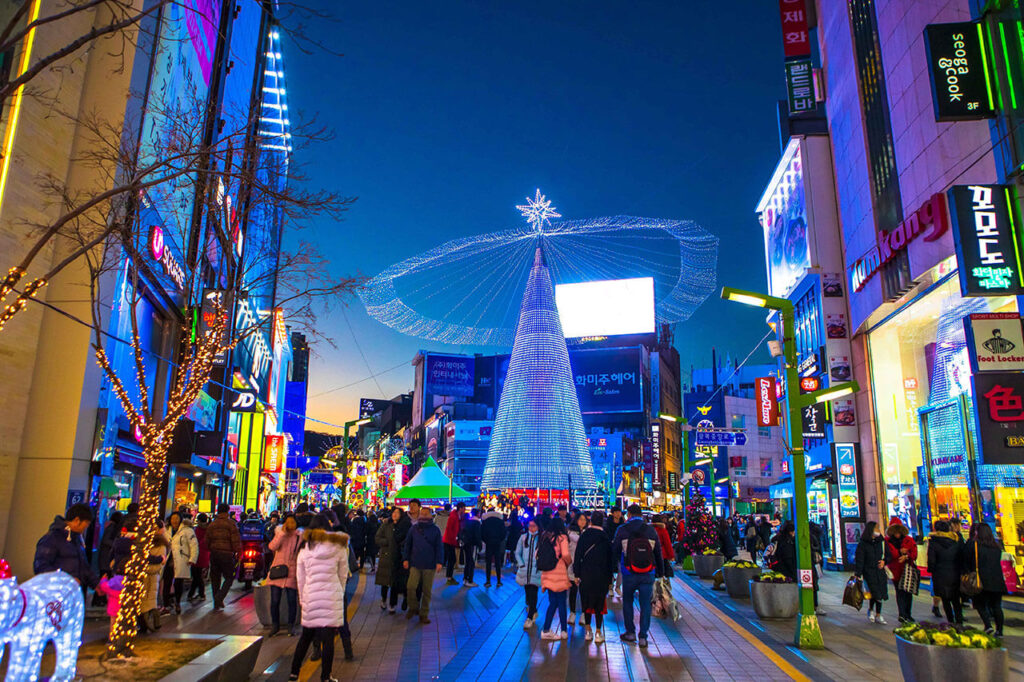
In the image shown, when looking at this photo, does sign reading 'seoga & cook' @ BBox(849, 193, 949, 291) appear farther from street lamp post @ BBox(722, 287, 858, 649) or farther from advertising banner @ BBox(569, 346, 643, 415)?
advertising banner @ BBox(569, 346, 643, 415)

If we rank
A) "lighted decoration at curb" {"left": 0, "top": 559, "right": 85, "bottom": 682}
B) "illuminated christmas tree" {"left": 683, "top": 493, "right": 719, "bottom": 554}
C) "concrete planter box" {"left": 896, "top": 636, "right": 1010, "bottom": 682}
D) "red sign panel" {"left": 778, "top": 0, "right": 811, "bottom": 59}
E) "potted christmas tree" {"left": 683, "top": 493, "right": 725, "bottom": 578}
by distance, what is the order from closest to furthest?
"lighted decoration at curb" {"left": 0, "top": 559, "right": 85, "bottom": 682}
"concrete planter box" {"left": 896, "top": 636, "right": 1010, "bottom": 682}
"potted christmas tree" {"left": 683, "top": 493, "right": 725, "bottom": 578}
"illuminated christmas tree" {"left": 683, "top": 493, "right": 719, "bottom": 554}
"red sign panel" {"left": 778, "top": 0, "right": 811, "bottom": 59}

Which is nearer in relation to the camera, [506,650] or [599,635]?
[506,650]

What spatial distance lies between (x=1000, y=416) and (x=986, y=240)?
3.34 m

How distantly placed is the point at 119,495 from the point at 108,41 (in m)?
10.8

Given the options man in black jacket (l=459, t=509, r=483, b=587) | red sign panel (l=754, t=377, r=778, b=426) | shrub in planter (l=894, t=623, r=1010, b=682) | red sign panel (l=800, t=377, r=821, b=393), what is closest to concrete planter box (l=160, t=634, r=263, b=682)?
shrub in planter (l=894, t=623, r=1010, b=682)

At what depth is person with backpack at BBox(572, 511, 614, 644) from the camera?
403 inches

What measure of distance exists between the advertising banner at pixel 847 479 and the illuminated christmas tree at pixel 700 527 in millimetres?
5229

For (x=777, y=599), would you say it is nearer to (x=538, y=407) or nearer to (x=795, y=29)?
(x=795, y=29)

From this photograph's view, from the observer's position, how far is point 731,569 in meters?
15.9

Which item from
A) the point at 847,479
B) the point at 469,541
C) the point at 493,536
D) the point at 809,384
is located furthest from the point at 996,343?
the point at 469,541

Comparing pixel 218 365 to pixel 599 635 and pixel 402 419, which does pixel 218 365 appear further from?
pixel 402 419

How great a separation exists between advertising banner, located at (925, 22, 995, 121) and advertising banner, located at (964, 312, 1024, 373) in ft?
12.9

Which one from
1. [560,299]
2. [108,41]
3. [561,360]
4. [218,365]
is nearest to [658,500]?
[560,299]

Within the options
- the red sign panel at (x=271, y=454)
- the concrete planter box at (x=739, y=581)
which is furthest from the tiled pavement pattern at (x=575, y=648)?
the red sign panel at (x=271, y=454)
